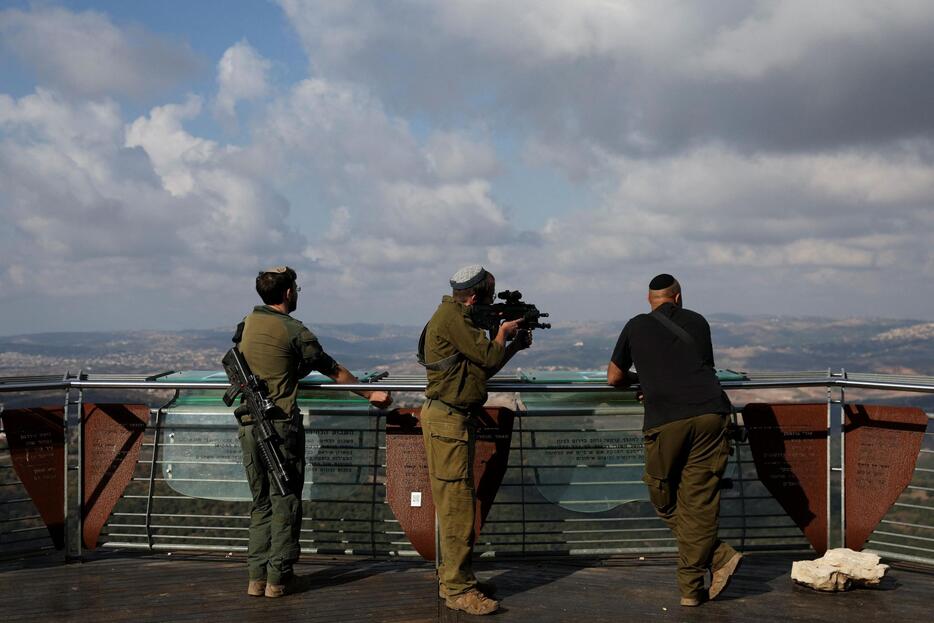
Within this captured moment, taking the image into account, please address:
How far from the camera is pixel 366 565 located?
5.80 metres

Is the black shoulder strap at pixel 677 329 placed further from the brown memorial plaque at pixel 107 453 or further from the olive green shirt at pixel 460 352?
the brown memorial plaque at pixel 107 453

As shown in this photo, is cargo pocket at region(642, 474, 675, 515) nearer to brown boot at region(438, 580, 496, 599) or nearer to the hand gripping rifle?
brown boot at region(438, 580, 496, 599)

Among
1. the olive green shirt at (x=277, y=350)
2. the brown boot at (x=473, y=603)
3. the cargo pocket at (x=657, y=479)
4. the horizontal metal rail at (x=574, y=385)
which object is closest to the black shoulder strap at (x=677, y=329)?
the cargo pocket at (x=657, y=479)

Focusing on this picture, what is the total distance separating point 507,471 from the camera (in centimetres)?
615

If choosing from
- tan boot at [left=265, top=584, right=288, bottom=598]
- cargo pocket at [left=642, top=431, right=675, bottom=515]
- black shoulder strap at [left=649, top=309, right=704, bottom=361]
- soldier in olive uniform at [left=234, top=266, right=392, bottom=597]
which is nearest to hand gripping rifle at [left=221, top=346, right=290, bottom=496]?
soldier in olive uniform at [left=234, top=266, right=392, bottom=597]

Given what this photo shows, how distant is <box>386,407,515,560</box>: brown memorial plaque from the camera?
591 centimetres

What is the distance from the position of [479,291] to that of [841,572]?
285 centimetres

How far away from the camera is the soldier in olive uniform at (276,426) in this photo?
507cm

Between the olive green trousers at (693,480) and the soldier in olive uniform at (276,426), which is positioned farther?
the soldier in olive uniform at (276,426)

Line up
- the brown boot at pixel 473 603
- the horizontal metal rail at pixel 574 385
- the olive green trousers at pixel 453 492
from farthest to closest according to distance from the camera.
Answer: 1. the horizontal metal rail at pixel 574 385
2. the olive green trousers at pixel 453 492
3. the brown boot at pixel 473 603

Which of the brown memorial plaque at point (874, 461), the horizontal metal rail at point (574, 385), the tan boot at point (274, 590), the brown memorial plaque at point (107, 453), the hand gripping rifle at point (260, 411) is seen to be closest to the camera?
the hand gripping rifle at point (260, 411)

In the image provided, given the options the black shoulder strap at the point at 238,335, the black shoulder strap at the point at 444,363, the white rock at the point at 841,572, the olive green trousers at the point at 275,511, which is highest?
the black shoulder strap at the point at 238,335

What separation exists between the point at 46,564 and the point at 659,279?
477cm

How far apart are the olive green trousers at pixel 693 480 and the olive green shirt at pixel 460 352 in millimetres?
1072
